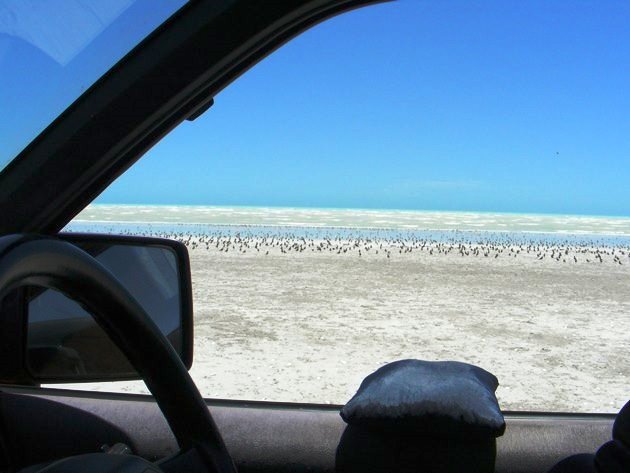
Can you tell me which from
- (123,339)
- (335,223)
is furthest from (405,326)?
(335,223)

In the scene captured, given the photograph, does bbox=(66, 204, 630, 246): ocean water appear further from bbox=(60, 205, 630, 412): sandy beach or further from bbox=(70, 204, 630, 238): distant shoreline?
bbox=(60, 205, 630, 412): sandy beach

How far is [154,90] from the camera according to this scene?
4.97ft

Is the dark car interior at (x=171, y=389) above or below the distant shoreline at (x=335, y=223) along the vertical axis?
below

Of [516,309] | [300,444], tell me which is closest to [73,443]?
[300,444]

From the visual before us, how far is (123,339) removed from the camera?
3.58 ft

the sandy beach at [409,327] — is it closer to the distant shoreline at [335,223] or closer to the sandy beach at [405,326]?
the sandy beach at [405,326]

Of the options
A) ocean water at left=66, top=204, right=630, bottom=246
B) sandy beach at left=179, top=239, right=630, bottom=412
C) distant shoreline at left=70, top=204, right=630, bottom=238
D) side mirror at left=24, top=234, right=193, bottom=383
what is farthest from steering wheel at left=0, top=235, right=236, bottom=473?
distant shoreline at left=70, top=204, right=630, bottom=238

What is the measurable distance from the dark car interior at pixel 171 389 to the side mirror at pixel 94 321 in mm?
74

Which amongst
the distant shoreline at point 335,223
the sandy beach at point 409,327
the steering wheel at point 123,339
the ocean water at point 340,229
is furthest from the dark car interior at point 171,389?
the distant shoreline at point 335,223

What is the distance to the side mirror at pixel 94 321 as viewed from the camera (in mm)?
1519

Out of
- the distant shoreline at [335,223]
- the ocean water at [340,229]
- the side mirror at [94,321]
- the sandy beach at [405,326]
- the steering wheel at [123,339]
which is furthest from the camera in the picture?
the distant shoreline at [335,223]

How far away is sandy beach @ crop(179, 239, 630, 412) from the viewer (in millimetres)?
3936

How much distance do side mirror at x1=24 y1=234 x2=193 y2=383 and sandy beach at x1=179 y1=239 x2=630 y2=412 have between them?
1.99 metres

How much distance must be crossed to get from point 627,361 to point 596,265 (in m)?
6.07
